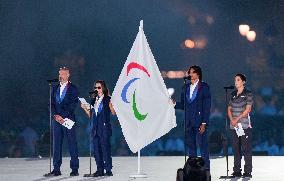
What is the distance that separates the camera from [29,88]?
69.2ft

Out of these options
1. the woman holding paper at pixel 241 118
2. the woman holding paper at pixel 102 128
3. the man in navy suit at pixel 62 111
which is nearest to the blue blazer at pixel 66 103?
the man in navy suit at pixel 62 111

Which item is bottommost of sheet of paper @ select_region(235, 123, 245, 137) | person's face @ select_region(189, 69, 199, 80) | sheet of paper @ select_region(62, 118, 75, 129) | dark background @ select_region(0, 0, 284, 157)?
sheet of paper @ select_region(235, 123, 245, 137)

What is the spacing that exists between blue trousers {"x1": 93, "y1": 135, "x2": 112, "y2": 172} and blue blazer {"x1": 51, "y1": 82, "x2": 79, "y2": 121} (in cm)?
52

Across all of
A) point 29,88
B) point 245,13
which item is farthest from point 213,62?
point 29,88

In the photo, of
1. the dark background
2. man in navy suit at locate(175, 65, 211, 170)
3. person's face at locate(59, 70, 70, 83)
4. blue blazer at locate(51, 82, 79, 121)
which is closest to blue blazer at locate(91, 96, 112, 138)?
blue blazer at locate(51, 82, 79, 121)

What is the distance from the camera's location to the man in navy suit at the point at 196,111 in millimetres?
9328

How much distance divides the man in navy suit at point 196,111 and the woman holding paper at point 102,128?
4.54 feet

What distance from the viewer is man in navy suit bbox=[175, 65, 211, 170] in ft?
30.6

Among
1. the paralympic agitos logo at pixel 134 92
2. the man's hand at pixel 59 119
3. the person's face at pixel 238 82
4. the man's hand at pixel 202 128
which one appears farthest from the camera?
the man's hand at pixel 59 119

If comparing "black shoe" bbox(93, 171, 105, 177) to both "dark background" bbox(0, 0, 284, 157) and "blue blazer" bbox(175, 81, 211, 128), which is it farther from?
"dark background" bbox(0, 0, 284, 157)

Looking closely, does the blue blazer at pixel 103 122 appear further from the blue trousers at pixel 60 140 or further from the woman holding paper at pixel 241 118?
the woman holding paper at pixel 241 118

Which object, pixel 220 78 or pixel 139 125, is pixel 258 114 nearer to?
pixel 220 78

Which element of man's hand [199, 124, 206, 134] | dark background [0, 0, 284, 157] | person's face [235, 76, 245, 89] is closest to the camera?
man's hand [199, 124, 206, 134]

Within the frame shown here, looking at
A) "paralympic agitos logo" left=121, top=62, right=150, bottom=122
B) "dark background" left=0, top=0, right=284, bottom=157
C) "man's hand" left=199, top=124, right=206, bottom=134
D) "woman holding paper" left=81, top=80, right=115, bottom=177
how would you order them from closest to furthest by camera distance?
"man's hand" left=199, top=124, right=206, bottom=134, "paralympic agitos logo" left=121, top=62, right=150, bottom=122, "woman holding paper" left=81, top=80, right=115, bottom=177, "dark background" left=0, top=0, right=284, bottom=157
